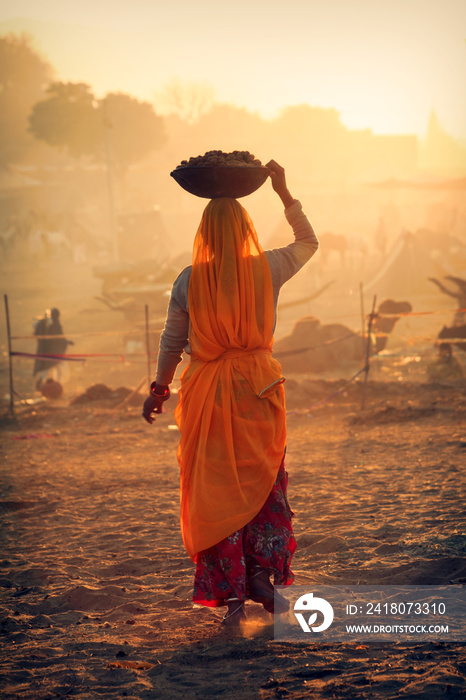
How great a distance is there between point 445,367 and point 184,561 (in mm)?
7656

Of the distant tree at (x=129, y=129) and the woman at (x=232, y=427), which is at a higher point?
the distant tree at (x=129, y=129)

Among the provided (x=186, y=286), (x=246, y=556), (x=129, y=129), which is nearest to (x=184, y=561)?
(x=246, y=556)

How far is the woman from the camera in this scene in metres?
2.69

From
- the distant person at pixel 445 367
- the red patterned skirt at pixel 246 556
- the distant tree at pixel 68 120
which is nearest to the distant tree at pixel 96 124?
the distant tree at pixel 68 120

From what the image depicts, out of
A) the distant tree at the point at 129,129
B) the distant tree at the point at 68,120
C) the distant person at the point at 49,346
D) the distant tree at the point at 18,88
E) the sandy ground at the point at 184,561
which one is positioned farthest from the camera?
the distant tree at the point at 18,88

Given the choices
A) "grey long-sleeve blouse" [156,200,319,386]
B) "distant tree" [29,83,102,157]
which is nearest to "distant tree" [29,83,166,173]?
"distant tree" [29,83,102,157]

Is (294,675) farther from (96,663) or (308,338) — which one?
(308,338)

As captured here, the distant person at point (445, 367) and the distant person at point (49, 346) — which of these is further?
the distant person at point (49, 346)

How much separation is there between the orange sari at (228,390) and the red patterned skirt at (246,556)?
0.08 metres

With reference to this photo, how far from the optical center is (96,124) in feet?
121

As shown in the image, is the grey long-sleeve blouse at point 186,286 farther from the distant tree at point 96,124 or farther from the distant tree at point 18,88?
the distant tree at point 18,88

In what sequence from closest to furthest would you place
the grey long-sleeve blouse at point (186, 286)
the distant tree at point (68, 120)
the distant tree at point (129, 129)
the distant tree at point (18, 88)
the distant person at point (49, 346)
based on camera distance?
the grey long-sleeve blouse at point (186, 286) → the distant person at point (49, 346) → the distant tree at point (68, 120) → the distant tree at point (129, 129) → the distant tree at point (18, 88)

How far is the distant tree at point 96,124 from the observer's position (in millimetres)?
36125

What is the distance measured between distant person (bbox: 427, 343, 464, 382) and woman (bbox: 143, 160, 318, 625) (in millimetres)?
7557
